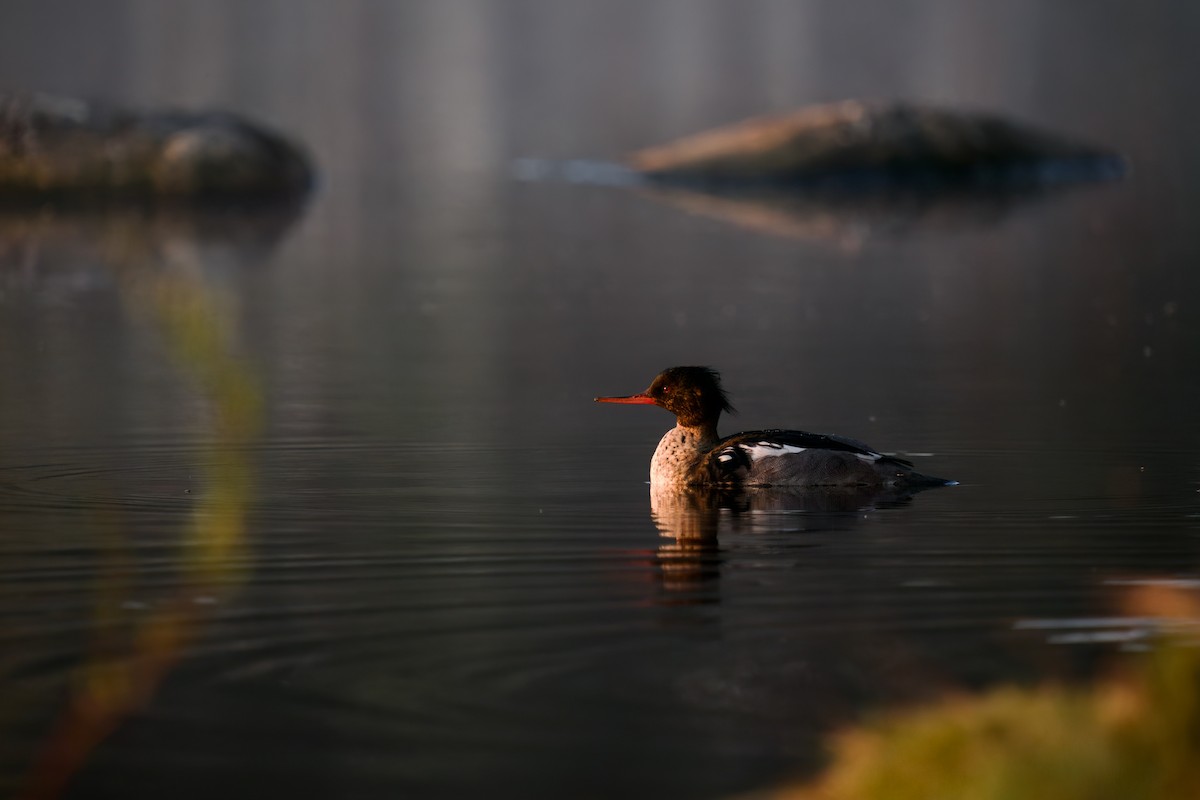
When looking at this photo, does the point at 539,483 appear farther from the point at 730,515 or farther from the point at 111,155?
the point at 111,155

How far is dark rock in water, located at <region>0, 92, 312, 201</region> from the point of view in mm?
29656

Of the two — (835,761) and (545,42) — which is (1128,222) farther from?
(545,42)

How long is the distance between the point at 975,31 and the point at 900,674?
Answer: 85.3 meters

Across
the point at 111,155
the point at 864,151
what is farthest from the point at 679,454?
the point at 864,151

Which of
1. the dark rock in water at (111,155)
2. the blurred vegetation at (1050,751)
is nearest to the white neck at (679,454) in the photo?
the blurred vegetation at (1050,751)

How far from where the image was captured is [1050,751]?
4.37 m

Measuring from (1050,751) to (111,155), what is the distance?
26.8 m

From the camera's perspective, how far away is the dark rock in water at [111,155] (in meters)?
29.7

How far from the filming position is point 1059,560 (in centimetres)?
845

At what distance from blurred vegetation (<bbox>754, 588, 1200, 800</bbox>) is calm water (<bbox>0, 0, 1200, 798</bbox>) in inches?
41.6

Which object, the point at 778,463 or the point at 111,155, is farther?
the point at 111,155

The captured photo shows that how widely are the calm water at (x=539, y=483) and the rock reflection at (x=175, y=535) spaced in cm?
3

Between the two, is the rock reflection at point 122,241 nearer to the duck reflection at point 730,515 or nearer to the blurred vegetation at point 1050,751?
the duck reflection at point 730,515

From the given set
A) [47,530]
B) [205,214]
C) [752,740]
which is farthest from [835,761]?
[205,214]
